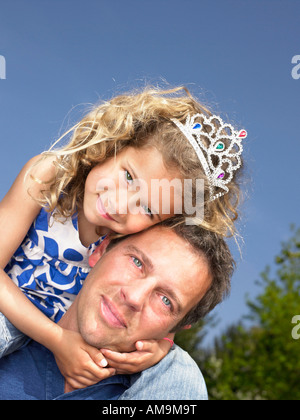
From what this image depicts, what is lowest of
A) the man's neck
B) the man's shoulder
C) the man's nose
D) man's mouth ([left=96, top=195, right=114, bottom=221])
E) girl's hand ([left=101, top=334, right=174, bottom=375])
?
the man's shoulder

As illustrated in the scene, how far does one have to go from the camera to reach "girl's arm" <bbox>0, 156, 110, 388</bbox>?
299cm

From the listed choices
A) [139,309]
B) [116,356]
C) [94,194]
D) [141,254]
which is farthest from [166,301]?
[94,194]

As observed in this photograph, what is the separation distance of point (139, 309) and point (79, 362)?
465 millimetres

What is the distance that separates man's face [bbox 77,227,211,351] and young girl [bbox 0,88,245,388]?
0.15 meters

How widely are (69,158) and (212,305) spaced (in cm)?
142

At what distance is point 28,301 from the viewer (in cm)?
334

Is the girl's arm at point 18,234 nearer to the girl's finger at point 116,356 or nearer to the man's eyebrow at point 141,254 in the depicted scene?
the girl's finger at point 116,356

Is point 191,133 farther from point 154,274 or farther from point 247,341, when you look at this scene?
point 247,341

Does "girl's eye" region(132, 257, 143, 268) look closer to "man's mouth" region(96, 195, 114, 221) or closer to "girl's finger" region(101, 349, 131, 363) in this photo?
"man's mouth" region(96, 195, 114, 221)

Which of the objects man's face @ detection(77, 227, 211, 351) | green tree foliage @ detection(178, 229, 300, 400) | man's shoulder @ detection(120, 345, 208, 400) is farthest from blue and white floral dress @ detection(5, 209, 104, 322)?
green tree foliage @ detection(178, 229, 300, 400)

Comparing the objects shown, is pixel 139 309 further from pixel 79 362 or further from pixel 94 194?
pixel 94 194

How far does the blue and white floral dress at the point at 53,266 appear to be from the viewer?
367cm

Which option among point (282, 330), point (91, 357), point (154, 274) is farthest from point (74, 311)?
point (282, 330)

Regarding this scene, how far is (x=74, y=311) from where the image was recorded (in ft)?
10.7
